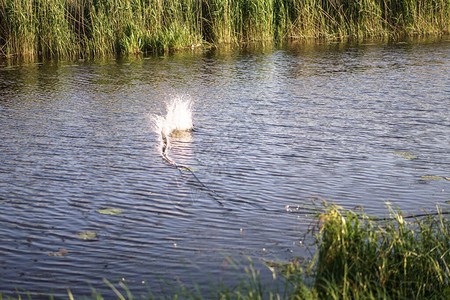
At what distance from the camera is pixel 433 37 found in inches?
699

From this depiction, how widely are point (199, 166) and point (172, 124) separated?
6.33 feet

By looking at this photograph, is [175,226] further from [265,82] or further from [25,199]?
[265,82]

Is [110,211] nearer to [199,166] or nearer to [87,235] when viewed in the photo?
[87,235]

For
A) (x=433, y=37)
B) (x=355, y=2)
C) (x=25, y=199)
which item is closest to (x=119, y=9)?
(x=355, y=2)

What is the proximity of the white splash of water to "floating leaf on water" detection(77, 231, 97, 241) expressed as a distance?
238cm

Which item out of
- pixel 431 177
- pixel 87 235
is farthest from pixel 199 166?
pixel 431 177

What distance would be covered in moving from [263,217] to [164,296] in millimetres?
1349

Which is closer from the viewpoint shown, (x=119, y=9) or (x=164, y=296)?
(x=164, y=296)

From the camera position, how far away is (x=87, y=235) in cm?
444

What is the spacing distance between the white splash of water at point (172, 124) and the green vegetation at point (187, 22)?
6.82 metres

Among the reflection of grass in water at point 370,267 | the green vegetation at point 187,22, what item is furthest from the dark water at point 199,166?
the green vegetation at point 187,22

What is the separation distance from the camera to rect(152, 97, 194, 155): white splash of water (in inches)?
293

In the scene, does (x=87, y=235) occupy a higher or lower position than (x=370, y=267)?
lower

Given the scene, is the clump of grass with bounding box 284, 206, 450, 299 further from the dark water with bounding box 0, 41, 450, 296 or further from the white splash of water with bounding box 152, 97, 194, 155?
the white splash of water with bounding box 152, 97, 194, 155
